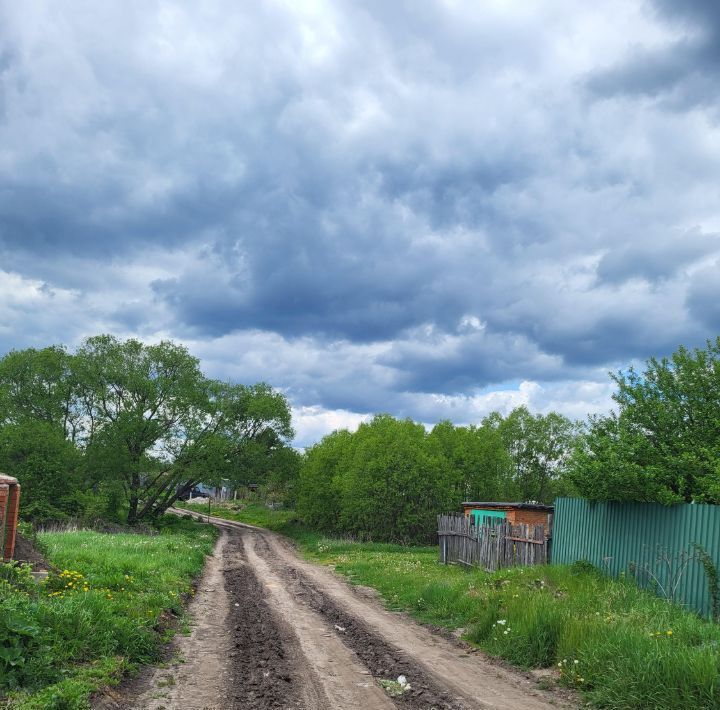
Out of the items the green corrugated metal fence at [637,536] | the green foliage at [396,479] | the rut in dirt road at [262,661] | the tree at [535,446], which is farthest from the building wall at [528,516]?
the tree at [535,446]

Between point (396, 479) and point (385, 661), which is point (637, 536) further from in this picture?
point (396, 479)

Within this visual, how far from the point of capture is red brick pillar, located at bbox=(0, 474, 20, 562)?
1366cm

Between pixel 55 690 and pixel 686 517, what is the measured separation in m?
10.8

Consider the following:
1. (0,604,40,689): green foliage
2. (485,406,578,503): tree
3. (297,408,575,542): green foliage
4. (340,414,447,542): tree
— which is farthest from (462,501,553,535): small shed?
(485,406,578,503): tree

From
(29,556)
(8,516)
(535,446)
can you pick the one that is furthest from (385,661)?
(535,446)

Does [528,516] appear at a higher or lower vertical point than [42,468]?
higher

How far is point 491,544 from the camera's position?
20.2 meters

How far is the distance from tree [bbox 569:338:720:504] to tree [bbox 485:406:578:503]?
175ft

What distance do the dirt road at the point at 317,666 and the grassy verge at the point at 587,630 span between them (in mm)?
588

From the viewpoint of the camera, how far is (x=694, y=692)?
6969mm

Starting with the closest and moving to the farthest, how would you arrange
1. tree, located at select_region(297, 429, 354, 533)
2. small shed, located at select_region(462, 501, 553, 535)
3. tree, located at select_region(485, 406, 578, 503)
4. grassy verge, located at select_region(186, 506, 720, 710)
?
grassy verge, located at select_region(186, 506, 720, 710) → small shed, located at select_region(462, 501, 553, 535) → tree, located at select_region(297, 429, 354, 533) → tree, located at select_region(485, 406, 578, 503)

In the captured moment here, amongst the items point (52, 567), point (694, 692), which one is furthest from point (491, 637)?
point (52, 567)

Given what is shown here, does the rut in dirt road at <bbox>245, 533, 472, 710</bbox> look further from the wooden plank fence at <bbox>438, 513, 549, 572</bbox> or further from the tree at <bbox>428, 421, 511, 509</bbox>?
the tree at <bbox>428, 421, 511, 509</bbox>

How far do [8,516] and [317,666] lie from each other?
28.5 ft
